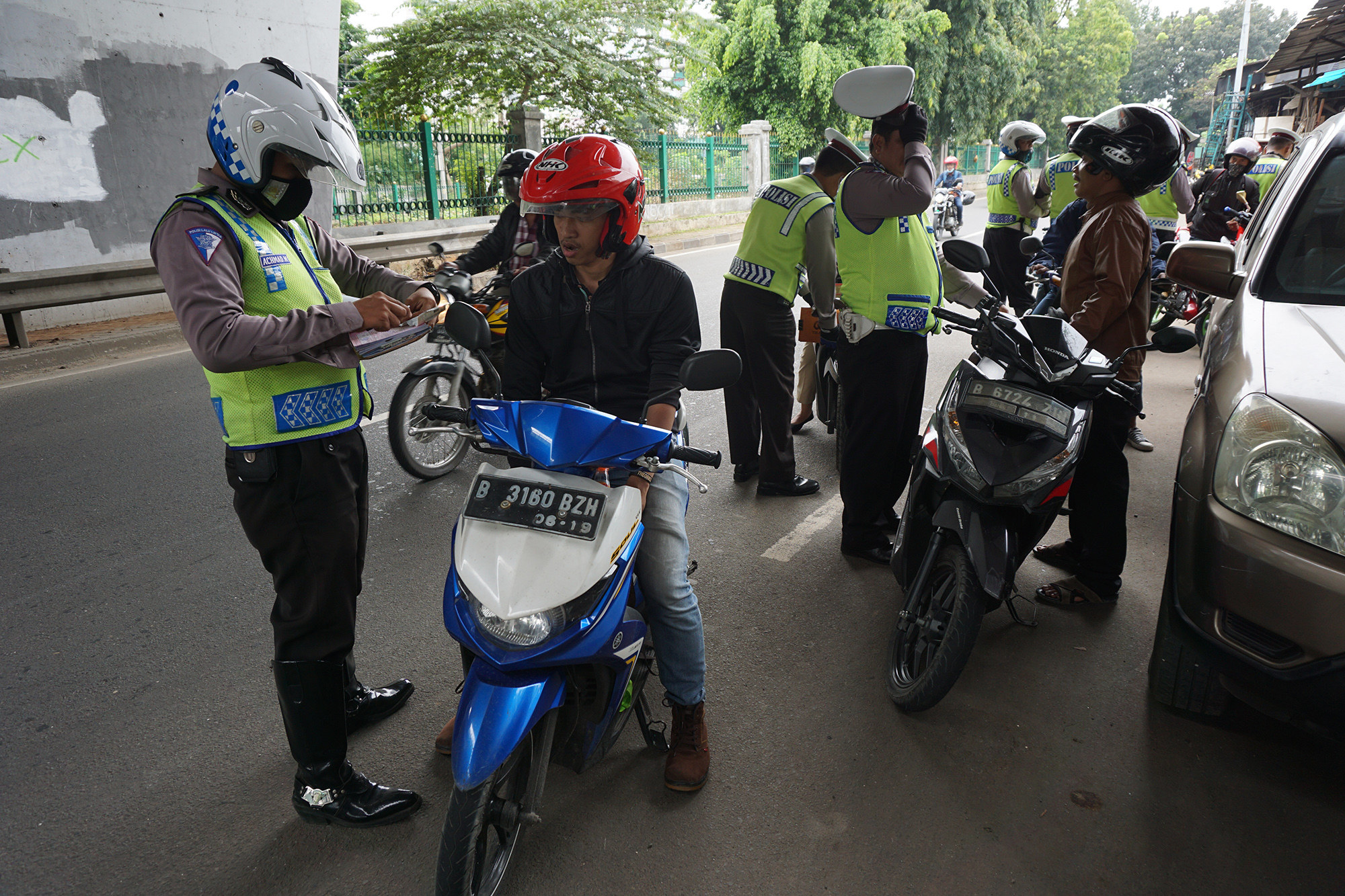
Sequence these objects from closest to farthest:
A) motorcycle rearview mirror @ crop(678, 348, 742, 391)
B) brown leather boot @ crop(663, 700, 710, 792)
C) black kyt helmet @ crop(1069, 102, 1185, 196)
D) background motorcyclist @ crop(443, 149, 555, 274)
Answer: motorcycle rearview mirror @ crop(678, 348, 742, 391)
brown leather boot @ crop(663, 700, 710, 792)
black kyt helmet @ crop(1069, 102, 1185, 196)
background motorcyclist @ crop(443, 149, 555, 274)

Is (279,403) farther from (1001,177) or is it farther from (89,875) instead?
(1001,177)

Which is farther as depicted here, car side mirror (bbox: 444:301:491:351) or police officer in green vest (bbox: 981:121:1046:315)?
police officer in green vest (bbox: 981:121:1046:315)

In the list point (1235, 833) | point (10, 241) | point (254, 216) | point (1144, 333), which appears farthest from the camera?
point (10, 241)

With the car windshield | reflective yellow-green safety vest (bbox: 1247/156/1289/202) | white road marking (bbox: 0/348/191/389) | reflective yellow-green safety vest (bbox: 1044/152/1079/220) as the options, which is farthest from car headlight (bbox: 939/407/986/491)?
reflective yellow-green safety vest (bbox: 1247/156/1289/202)

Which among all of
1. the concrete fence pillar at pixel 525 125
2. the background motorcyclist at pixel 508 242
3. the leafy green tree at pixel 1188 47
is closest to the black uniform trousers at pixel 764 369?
the background motorcyclist at pixel 508 242

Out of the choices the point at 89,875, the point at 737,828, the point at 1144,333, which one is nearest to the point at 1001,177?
the point at 1144,333

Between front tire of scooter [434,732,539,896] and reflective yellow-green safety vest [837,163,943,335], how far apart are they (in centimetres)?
244

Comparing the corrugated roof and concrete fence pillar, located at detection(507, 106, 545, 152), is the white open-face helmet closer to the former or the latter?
concrete fence pillar, located at detection(507, 106, 545, 152)

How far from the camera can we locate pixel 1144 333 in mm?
3420

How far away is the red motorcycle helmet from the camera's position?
2330 mm

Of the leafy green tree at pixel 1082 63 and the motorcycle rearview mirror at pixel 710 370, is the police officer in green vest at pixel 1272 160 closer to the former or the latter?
the motorcycle rearview mirror at pixel 710 370

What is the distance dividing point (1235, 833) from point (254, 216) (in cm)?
302

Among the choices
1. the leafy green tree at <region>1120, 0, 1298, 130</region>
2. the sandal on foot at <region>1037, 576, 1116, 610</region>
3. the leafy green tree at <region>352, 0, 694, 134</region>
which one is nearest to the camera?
the sandal on foot at <region>1037, 576, 1116, 610</region>

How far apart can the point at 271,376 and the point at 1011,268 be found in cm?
709
